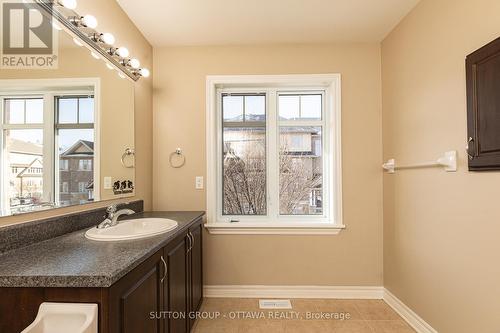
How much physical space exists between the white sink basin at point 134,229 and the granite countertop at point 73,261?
4 cm

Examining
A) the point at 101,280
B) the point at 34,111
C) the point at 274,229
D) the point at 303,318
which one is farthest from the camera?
the point at 274,229

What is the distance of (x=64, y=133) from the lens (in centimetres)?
148

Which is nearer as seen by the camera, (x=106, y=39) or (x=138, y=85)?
(x=106, y=39)

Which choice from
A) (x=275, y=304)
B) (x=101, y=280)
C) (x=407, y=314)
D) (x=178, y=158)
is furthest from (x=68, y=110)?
(x=407, y=314)

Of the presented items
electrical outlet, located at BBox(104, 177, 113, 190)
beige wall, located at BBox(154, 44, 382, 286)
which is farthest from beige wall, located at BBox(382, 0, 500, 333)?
electrical outlet, located at BBox(104, 177, 113, 190)

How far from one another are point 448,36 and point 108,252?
2315mm

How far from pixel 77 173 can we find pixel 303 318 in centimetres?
203

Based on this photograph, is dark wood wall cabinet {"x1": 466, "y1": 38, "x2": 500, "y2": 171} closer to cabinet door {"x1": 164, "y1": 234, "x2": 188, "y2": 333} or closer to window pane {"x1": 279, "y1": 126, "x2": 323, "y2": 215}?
window pane {"x1": 279, "y1": 126, "x2": 323, "y2": 215}

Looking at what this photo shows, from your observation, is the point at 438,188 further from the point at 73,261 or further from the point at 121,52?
the point at 121,52

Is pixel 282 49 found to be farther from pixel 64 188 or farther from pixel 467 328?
pixel 467 328

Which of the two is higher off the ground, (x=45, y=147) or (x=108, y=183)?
(x=45, y=147)

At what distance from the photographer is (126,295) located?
104 cm

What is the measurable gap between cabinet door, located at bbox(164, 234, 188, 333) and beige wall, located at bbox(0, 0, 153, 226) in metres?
0.64

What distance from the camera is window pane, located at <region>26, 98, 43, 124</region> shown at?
1.24m
